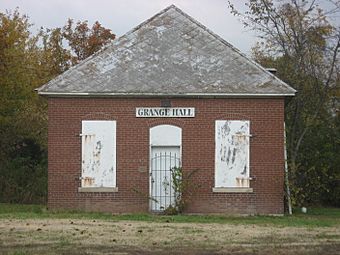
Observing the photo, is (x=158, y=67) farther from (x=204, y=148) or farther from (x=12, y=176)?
(x=12, y=176)

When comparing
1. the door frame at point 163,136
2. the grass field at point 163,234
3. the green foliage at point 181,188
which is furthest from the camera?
the door frame at point 163,136

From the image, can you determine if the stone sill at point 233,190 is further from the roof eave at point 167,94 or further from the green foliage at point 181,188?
the roof eave at point 167,94

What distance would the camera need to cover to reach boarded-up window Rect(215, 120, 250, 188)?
26.5 metres

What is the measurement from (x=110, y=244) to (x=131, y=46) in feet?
41.8

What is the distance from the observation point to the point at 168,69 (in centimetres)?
2733

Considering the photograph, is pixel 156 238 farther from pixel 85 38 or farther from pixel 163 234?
pixel 85 38

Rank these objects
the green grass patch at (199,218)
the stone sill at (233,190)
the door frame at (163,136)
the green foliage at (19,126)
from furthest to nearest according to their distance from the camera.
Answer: the green foliage at (19,126)
the door frame at (163,136)
the stone sill at (233,190)
the green grass patch at (199,218)

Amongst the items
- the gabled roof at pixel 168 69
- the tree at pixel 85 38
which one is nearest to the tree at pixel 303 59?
the gabled roof at pixel 168 69

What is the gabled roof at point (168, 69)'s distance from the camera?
2648 cm

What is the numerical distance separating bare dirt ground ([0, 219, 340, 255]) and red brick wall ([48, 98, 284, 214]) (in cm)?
416

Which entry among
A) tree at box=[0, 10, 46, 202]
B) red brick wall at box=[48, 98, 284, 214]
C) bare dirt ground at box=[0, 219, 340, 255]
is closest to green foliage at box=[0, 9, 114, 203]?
tree at box=[0, 10, 46, 202]

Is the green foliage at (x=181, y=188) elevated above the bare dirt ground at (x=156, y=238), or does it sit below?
above

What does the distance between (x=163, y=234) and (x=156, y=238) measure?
97cm

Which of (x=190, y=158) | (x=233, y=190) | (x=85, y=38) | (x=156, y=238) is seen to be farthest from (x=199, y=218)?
(x=85, y=38)
